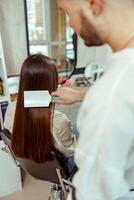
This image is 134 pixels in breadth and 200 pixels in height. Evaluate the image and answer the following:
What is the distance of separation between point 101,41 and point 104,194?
37 cm

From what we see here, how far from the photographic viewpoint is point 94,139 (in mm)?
619

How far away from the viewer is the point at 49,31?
2.18m

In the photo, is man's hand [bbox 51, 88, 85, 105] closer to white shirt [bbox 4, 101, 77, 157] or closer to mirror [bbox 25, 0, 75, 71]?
white shirt [bbox 4, 101, 77, 157]

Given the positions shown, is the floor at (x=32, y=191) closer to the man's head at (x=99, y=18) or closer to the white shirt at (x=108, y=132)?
the white shirt at (x=108, y=132)

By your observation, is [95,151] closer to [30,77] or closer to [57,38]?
[30,77]

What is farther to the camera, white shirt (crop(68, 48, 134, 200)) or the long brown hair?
the long brown hair

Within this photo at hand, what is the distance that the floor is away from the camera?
2098 millimetres

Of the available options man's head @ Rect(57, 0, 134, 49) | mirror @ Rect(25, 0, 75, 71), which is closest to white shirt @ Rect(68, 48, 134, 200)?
man's head @ Rect(57, 0, 134, 49)

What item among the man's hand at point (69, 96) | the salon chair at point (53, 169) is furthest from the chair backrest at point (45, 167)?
the man's hand at point (69, 96)

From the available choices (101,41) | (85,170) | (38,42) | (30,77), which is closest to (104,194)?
(85,170)

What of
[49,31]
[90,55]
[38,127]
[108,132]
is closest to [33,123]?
[38,127]

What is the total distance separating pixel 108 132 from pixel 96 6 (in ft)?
0.95

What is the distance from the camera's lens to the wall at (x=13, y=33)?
1.99 metres

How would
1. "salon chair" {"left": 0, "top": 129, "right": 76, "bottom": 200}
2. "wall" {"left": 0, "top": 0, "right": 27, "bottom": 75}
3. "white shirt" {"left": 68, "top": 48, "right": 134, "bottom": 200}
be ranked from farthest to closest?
"wall" {"left": 0, "top": 0, "right": 27, "bottom": 75} → "salon chair" {"left": 0, "top": 129, "right": 76, "bottom": 200} → "white shirt" {"left": 68, "top": 48, "right": 134, "bottom": 200}
